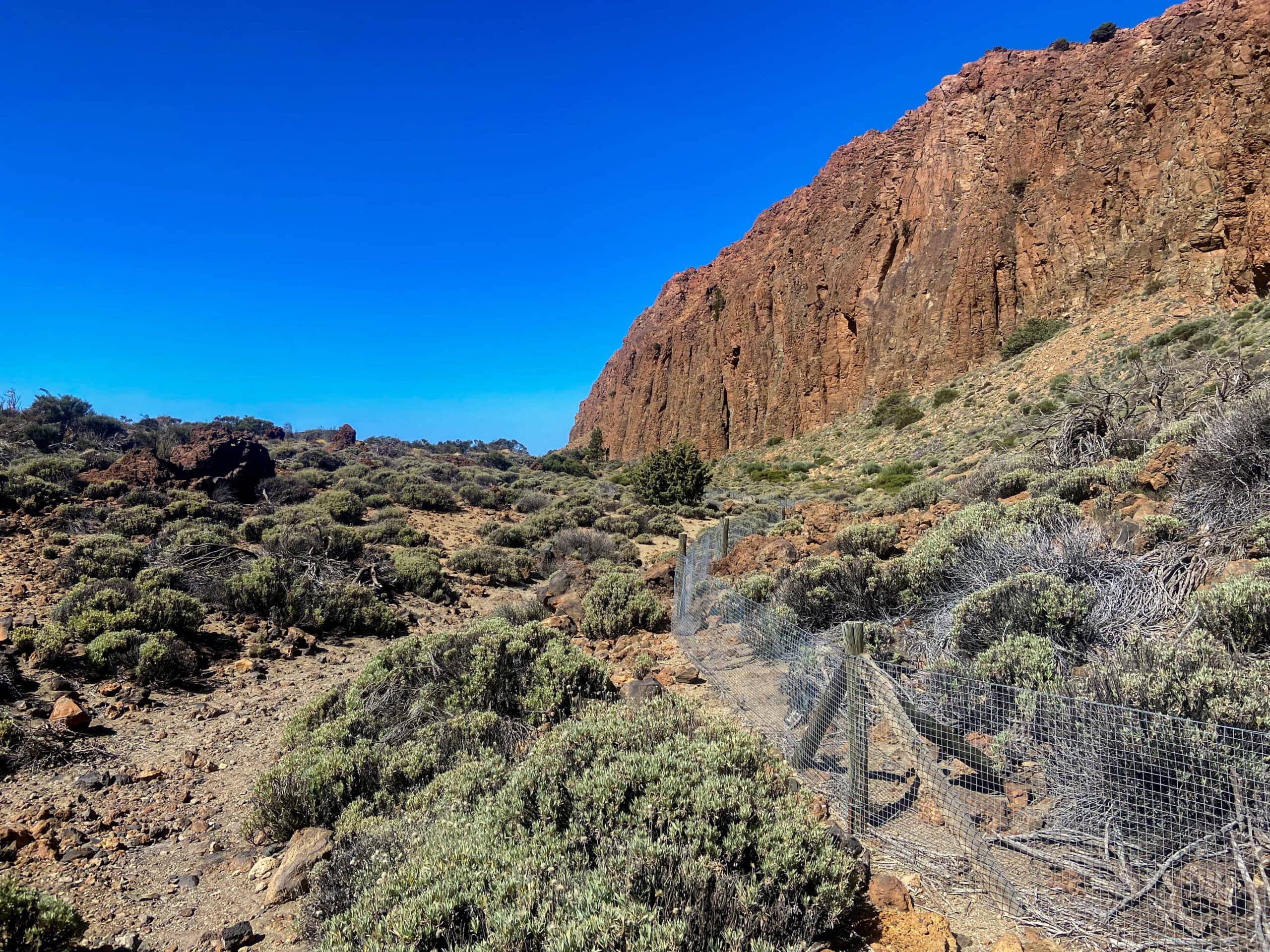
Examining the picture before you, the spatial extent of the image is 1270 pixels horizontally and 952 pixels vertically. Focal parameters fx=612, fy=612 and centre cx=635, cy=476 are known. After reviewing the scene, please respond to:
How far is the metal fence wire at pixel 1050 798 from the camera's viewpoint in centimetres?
275

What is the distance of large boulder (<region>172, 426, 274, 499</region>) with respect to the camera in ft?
54.4

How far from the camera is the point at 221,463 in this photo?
17.3 m

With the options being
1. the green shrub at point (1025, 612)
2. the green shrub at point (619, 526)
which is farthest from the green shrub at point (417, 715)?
the green shrub at point (619, 526)

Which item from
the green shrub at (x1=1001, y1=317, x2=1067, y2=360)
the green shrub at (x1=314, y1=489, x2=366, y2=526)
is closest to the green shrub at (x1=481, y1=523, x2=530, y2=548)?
the green shrub at (x1=314, y1=489, x2=366, y2=526)

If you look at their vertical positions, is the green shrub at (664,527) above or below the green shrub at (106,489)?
below

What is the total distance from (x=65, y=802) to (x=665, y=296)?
78972mm

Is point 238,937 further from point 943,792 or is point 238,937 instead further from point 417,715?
point 943,792

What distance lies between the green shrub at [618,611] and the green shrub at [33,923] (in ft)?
20.3

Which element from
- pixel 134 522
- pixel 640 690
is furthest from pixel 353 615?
pixel 134 522

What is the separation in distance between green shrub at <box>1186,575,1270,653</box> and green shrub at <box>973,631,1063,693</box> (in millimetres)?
1011

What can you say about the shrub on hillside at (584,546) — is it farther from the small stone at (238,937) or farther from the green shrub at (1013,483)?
the small stone at (238,937)

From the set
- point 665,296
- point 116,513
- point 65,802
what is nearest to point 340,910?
point 65,802

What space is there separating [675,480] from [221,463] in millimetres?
15358

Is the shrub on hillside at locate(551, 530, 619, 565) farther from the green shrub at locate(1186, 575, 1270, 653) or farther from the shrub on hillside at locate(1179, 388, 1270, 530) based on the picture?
the green shrub at locate(1186, 575, 1270, 653)
